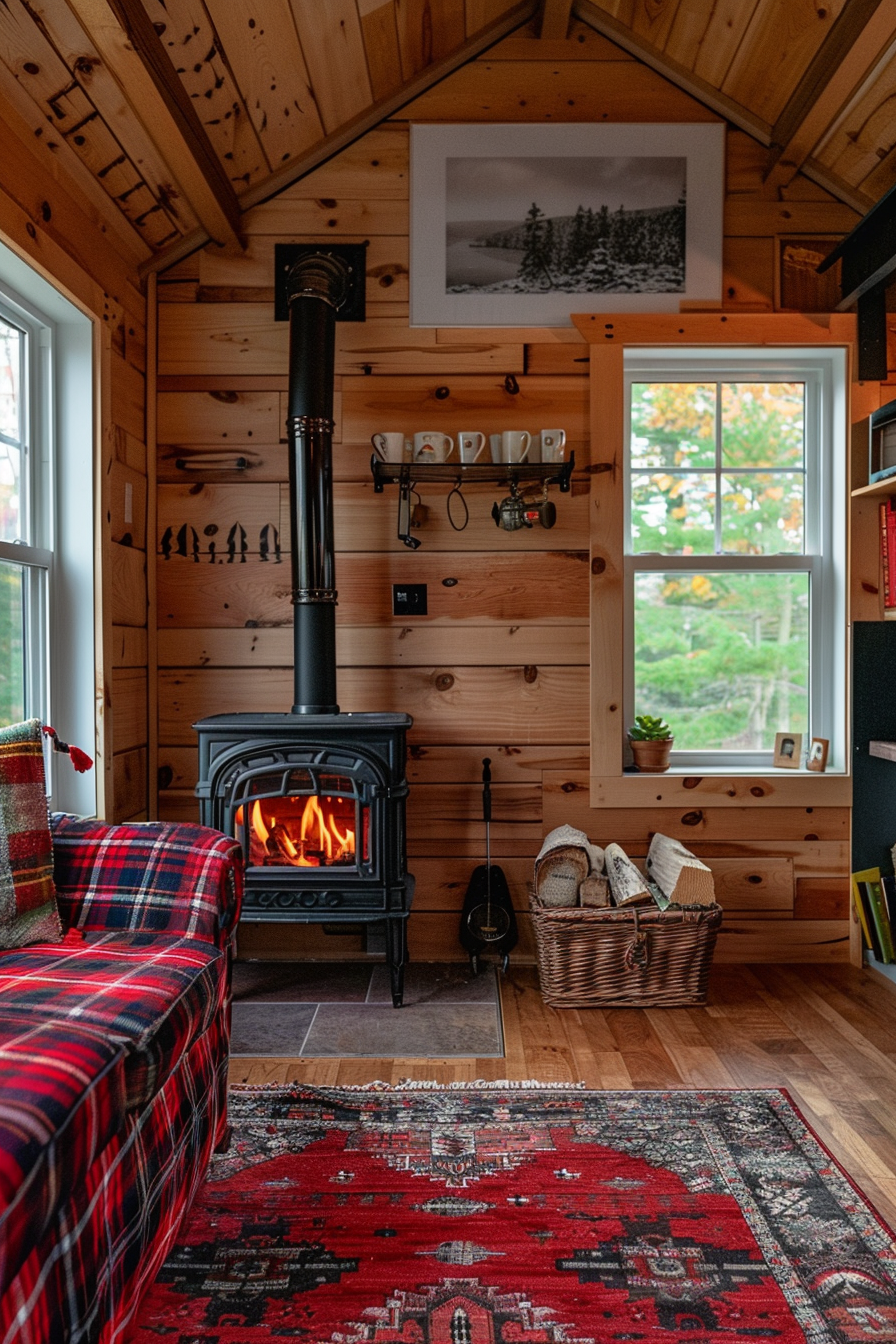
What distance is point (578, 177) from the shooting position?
3244 millimetres

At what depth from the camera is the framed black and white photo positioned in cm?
324

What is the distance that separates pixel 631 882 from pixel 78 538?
193 centimetres

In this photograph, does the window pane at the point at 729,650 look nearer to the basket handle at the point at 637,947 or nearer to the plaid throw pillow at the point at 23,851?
the basket handle at the point at 637,947

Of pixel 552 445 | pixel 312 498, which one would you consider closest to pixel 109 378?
pixel 312 498

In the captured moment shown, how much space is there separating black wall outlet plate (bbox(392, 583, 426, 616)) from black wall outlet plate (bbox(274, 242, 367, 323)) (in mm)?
923

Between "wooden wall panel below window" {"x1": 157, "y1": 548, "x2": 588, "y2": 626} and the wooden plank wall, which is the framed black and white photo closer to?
"wooden wall panel below window" {"x1": 157, "y1": 548, "x2": 588, "y2": 626}

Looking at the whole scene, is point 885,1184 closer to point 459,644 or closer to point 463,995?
point 463,995

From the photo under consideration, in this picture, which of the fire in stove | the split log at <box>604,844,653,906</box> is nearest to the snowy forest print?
the fire in stove

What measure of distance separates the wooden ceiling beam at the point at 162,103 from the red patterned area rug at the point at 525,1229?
8.13 feet

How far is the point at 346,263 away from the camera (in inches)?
128

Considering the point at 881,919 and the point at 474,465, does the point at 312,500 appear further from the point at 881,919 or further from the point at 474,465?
the point at 881,919

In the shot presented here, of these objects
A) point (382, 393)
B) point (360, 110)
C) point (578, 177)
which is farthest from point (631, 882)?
point (360, 110)

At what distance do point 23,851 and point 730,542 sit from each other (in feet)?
8.28

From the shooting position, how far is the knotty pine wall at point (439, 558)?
10.7 ft
